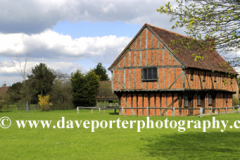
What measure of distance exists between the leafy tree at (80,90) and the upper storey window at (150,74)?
26.4m

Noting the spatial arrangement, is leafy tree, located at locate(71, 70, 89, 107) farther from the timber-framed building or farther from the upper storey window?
the upper storey window

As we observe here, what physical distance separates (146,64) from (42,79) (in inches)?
1217

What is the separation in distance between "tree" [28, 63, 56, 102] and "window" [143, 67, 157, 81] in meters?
30.1

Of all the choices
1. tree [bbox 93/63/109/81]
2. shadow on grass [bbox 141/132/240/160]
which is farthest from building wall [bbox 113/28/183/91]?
tree [bbox 93/63/109/81]

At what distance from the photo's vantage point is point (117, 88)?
34688mm

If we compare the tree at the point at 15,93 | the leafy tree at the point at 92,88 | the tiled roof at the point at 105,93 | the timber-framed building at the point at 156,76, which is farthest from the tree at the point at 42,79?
the timber-framed building at the point at 156,76

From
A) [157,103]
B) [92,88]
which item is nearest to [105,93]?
[92,88]

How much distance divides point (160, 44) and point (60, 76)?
39.4 meters

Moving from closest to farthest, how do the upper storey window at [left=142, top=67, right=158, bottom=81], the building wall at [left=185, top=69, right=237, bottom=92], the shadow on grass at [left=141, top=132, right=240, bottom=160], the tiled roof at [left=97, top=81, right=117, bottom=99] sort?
1. the shadow on grass at [left=141, top=132, right=240, bottom=160]
2. the building wall at [left=185, top=69, right=237, bottom=92]
3. the upper storey window at [left=142, top=67, right=158, bottom=81]
4. the tiled roof at [left=97, top=81, right=117, bottom=99]

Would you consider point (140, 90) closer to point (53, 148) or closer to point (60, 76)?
point (53, 148)

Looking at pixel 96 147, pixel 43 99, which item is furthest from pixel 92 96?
pixel 96 147

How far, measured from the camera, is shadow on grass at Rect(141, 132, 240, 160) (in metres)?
11.4

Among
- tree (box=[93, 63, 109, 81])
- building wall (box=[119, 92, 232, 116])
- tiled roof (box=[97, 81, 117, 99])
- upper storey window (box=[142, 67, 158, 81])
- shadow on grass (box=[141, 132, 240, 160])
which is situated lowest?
shadow on grass (box=[141, 132, 240, 160])

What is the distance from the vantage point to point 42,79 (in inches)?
2281
